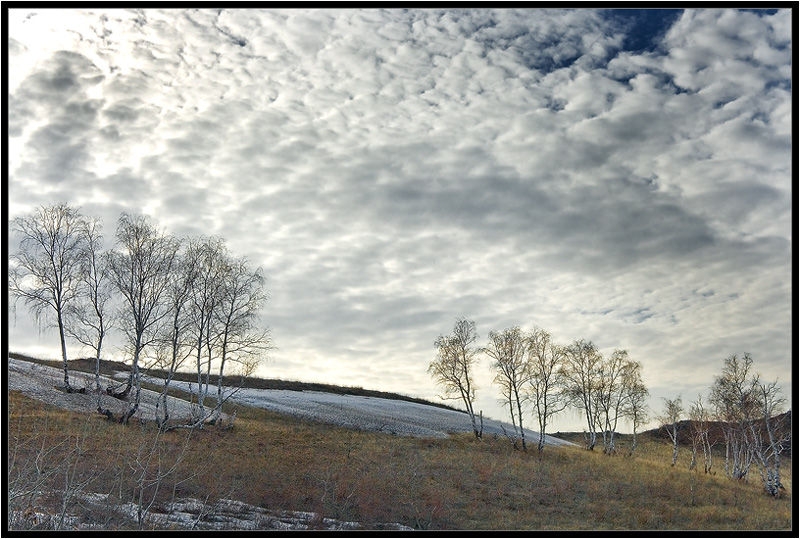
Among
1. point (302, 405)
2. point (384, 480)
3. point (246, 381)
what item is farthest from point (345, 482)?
point (246, 381)

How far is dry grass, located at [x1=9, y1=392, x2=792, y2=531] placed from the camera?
24.8m

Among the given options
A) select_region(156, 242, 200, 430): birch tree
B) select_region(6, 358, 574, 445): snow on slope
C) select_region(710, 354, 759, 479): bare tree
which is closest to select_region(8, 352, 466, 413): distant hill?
select_region(6, 358, 574, 445): snow on slope

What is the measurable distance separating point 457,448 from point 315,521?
79.5 ft

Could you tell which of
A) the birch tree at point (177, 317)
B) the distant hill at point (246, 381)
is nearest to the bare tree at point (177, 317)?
the birch tree at point (177, 317)

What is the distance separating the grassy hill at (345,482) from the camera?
863 inches

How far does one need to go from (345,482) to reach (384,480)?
8.35 feet

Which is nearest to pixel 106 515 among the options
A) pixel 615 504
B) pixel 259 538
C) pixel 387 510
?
pixel 259 538

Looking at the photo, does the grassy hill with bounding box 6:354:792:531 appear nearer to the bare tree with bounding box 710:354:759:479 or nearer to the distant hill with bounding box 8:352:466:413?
the bare tree with bounding box 710:354:759:479

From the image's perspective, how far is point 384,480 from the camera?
30.6 meters

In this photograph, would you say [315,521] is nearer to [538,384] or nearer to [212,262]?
[212,262]

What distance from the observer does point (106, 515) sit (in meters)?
17.8

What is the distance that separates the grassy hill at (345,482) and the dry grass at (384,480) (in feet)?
0.30

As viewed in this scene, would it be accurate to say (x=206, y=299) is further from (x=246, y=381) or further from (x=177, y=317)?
(x=246, y=381)

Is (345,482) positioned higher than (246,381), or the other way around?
(246,381)
